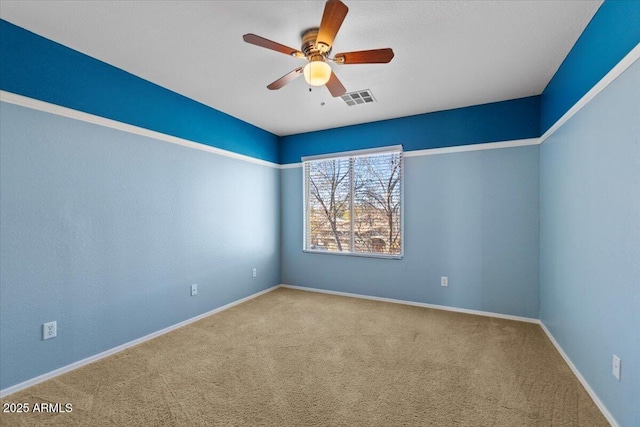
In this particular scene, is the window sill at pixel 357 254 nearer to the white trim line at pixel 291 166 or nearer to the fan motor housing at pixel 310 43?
the white trim line at pixel 291 166

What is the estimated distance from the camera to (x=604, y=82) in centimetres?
178

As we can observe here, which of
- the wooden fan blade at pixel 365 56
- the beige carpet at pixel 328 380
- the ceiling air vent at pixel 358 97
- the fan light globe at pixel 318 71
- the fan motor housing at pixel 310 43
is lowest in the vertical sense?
the beige carpet at pixel 328 380

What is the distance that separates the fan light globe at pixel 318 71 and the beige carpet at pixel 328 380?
2306 millimetres

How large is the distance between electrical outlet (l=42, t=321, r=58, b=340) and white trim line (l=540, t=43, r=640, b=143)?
4.16 metres

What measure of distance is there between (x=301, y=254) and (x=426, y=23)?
140 inches

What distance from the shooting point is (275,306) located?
12.7 feet

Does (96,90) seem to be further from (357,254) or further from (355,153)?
(357,254)

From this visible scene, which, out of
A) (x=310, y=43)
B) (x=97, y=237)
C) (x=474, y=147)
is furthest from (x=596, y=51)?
(x=97, y=237)

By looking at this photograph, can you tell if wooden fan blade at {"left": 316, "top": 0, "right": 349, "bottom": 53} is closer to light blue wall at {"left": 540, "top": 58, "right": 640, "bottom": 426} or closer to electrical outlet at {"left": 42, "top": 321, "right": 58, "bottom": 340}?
light blue wall at {"left": 540, "top": 58, "right": 640, "bottom": 426}

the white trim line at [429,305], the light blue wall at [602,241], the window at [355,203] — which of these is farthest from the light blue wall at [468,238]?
the light blue wall at [602,241]

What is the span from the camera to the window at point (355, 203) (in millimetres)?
4062

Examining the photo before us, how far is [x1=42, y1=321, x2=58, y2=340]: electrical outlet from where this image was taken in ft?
7.12

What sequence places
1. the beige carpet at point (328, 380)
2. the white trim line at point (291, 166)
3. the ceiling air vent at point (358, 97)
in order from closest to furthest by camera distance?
the beige carpet at point (328, 380) → the ceiling air vent at point (358, 97) → the white trim line at point (291, 166)

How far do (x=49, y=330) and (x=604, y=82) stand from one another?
4.31m
